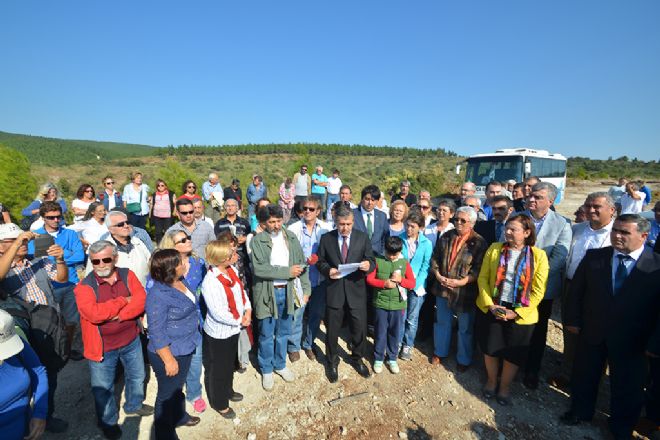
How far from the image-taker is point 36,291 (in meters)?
3.02

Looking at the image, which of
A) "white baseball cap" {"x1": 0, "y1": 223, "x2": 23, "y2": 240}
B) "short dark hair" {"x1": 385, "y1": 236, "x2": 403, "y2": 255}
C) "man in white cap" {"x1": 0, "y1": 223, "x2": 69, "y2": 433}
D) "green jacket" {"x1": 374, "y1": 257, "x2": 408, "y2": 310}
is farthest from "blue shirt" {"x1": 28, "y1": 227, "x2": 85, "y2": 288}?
"short dark hair" {"x1": 385, "y1": 236, "x2": 403, "y2": 255}

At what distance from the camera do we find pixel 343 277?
3871mm

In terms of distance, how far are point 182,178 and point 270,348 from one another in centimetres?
1032

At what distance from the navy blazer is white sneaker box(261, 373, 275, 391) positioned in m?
2.34

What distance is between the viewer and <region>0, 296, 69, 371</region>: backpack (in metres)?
2.54

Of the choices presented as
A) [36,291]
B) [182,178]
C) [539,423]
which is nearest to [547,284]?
[539,423]

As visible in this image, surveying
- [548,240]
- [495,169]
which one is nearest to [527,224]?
[548,240]

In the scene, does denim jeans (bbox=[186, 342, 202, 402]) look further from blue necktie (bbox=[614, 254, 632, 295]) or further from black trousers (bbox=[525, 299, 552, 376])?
blue necktie (bbox=[614, 254, 632, 295])

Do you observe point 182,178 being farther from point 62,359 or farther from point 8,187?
point 62,359

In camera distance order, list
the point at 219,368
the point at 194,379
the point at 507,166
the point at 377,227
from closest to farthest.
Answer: the point at 219,368 < the point at 194,379 < the point at 377,227 < the point at 507,166

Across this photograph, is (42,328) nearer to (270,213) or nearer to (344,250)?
(270,213)

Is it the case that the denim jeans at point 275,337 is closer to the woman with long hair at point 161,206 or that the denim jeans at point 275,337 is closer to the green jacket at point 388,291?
the green jacket at point 388,291

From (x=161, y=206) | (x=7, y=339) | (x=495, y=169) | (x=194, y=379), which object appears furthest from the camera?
(x=495, y=169)

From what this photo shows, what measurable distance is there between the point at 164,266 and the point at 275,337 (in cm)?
201
